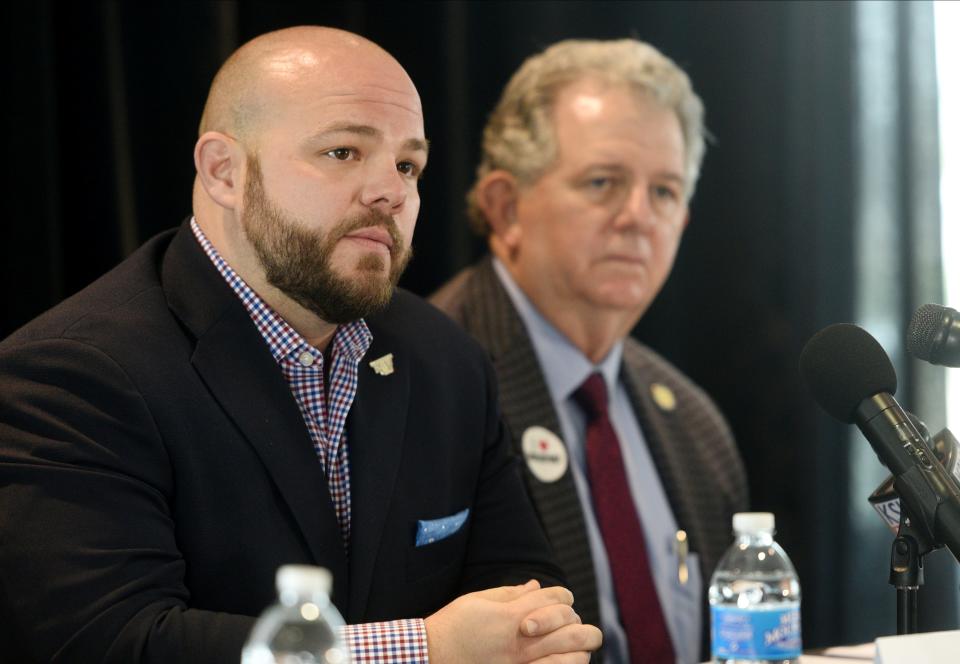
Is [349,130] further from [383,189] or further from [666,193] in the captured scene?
[666,193]

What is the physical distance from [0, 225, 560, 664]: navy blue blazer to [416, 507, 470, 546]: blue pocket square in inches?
0.5

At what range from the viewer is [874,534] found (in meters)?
3.99

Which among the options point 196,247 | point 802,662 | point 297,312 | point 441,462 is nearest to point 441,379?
point 441,462

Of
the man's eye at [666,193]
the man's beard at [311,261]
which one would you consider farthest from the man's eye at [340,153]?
the man's eye at [666,193]

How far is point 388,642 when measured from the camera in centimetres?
173

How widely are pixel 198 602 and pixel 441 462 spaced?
1.68ft

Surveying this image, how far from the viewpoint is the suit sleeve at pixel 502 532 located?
2199mm

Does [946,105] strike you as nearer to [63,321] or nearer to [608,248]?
[608,248]

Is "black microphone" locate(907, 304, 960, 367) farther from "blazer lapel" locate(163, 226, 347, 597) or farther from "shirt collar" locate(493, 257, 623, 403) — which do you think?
"shirt collar" locate(493, 257, 623, 403)

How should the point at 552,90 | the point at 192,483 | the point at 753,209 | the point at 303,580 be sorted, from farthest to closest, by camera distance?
the point at 753,209
the point at 552,90
the point at 192,483
the point at 303,580

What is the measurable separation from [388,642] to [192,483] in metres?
0.39

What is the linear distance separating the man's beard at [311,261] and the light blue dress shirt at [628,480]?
974 millimetres

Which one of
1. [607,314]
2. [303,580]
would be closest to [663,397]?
[607,314]

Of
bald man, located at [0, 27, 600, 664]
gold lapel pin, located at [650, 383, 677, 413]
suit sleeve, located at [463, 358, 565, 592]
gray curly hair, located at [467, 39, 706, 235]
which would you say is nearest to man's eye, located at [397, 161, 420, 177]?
bald man, located at [0, 27, 600, 664]
